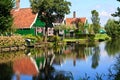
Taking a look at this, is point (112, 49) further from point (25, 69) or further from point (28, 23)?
point (28, 23)

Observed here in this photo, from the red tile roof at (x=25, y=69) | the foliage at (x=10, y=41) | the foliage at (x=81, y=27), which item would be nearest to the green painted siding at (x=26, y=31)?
the foliage at (x=10, y=41)

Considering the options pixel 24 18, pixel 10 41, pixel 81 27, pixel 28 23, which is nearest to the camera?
pixel 10 41

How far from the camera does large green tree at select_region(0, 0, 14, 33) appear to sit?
44.6 meters

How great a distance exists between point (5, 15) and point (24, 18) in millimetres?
23433

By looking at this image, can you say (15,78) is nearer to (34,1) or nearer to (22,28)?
(34,1)

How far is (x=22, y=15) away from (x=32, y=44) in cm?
2010

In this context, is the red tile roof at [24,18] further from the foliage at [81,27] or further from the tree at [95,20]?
the tree at [95,20]

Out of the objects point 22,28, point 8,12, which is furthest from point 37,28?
point 8,12

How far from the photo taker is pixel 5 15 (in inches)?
1807

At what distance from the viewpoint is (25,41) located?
170ft

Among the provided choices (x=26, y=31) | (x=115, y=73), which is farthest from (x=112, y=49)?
(x=115, y=73)

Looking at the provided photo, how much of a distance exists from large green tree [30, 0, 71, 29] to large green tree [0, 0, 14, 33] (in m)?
14.4

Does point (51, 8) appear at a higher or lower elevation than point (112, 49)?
higher

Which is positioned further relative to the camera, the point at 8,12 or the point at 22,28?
the point at 22,28
